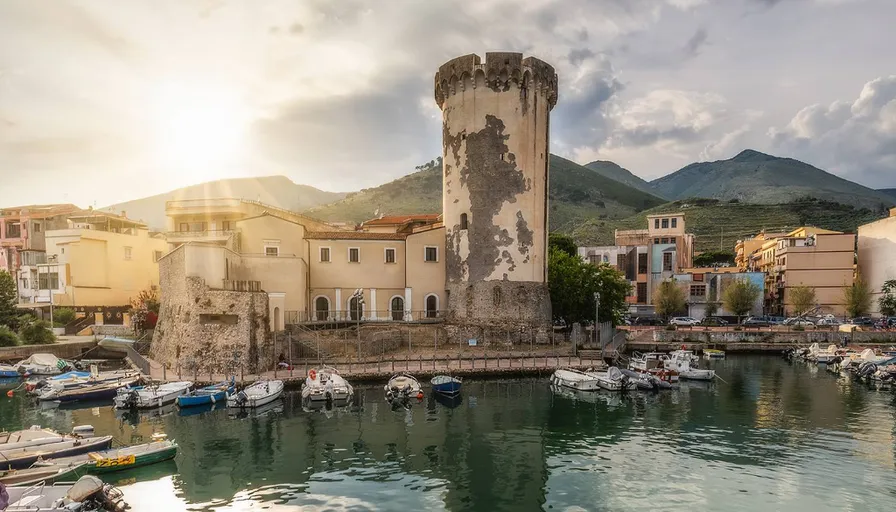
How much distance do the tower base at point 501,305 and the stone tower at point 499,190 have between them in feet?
0.25

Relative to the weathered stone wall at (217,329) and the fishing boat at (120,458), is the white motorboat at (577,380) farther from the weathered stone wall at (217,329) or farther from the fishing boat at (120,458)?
the fishing boat at (120,458)

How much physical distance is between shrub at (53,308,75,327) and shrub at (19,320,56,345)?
5.05 metres

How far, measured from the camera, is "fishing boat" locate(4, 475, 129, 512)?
1275 centimetres

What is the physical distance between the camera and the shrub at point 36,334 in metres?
39.0

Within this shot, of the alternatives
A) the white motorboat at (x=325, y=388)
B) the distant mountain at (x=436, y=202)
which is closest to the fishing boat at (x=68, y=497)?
the white motorboat at (x=325, y=388)

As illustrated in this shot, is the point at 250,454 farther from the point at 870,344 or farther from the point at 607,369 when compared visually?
the point at 870,344

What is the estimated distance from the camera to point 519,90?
1554 inches

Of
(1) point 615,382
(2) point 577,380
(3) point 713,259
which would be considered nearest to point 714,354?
(1) point 615,382

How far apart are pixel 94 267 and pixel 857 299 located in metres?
78.0

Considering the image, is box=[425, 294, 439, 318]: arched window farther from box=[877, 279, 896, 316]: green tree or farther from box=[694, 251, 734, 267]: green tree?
box=[694, 251, 734, 267]: green tree

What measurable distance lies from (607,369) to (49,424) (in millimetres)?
30157

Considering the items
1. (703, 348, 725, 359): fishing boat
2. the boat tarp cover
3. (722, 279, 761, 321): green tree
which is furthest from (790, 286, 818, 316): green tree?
the boat tarp cover

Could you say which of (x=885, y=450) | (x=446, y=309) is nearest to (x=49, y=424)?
(x=446, y=309)

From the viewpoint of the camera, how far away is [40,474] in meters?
15.3
